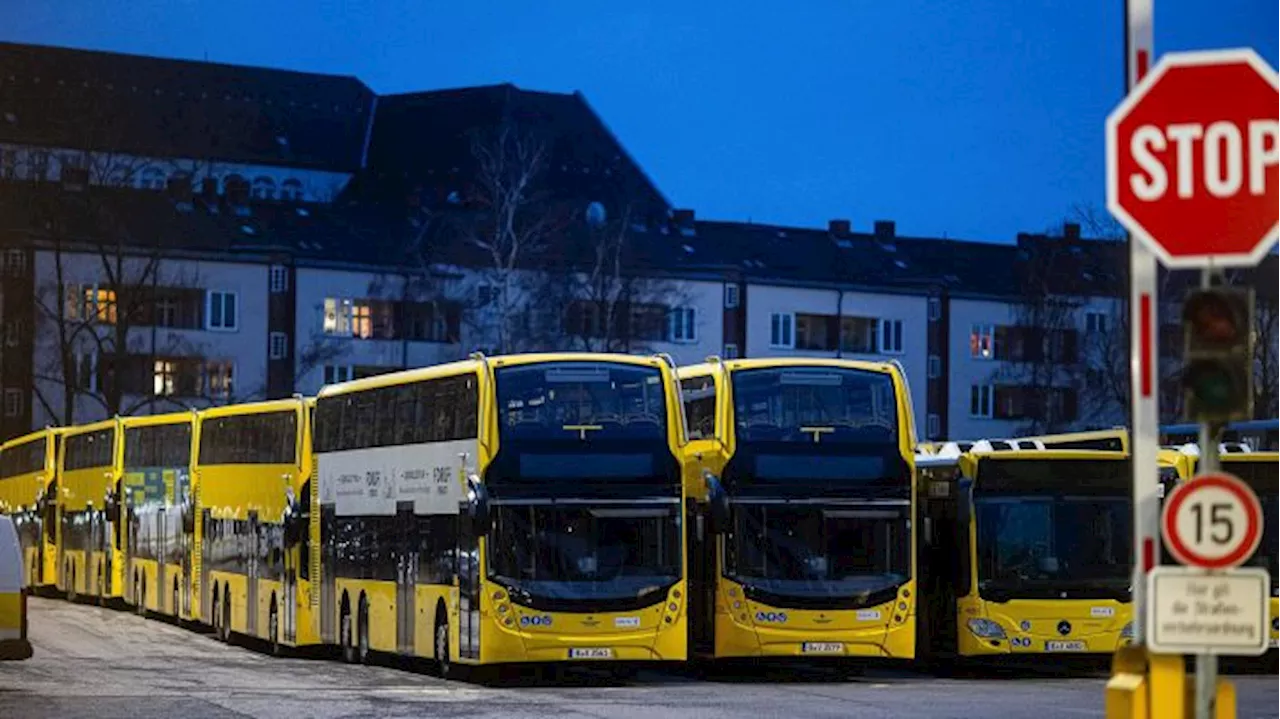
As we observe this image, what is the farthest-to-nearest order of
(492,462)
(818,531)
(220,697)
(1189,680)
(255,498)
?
(255,498) → (818,531) → (492,462) → (220,697) → (1189,680)

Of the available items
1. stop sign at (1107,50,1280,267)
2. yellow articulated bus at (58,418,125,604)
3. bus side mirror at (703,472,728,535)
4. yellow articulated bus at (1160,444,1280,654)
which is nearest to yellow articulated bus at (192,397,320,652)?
bus side mirror at (703,472,728,535)

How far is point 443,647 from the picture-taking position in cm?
3334

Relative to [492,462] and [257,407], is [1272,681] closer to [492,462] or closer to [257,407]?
[492,462]

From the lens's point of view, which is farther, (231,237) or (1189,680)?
(231,237)

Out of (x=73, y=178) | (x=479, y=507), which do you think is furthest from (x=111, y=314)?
(x=479, y=507)

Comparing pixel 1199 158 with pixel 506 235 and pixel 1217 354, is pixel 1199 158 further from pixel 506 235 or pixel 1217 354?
pixel 506 235

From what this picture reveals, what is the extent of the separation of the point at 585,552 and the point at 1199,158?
19.6 m

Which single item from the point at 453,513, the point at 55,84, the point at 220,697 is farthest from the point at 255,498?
the point at 55,84

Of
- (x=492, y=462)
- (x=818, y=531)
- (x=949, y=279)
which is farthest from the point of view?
(x=949, y=279)

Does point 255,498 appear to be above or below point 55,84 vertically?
below

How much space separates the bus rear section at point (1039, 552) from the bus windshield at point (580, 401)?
212 inches

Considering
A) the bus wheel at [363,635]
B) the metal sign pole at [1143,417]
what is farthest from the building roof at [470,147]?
the metal sign pole at [1143,417]

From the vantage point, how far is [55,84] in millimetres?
139125

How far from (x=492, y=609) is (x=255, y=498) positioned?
13673mm
